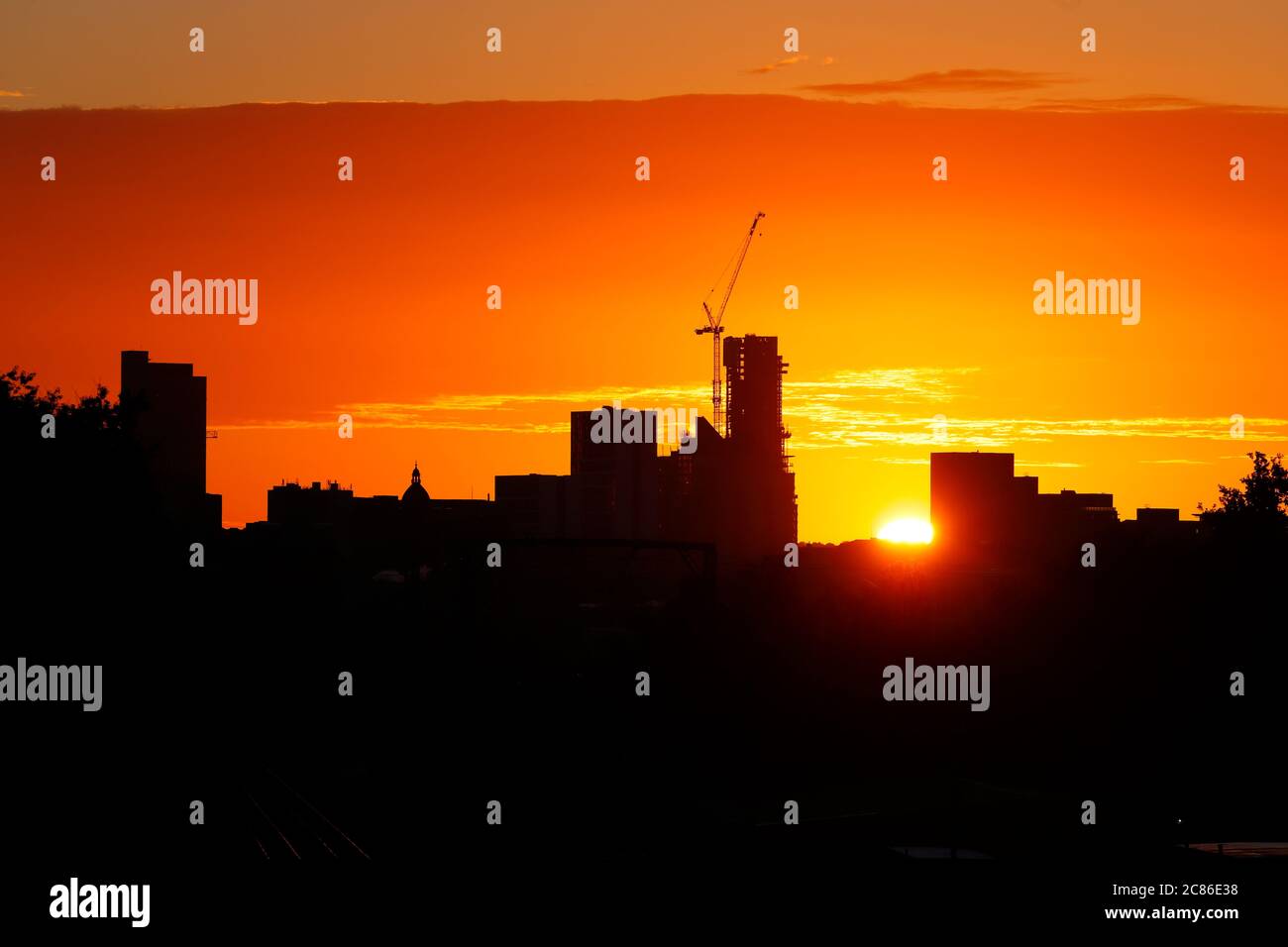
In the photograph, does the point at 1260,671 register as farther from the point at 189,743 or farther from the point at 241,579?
the point at 241,579

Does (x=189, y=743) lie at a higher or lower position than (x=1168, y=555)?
lower

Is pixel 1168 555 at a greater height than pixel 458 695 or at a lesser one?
greater

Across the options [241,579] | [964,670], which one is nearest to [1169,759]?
[964,670]

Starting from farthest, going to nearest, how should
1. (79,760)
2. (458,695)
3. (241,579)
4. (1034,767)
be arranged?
(241,579), (458,695), (1034,767), (79,760)

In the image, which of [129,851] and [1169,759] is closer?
[129,851]
